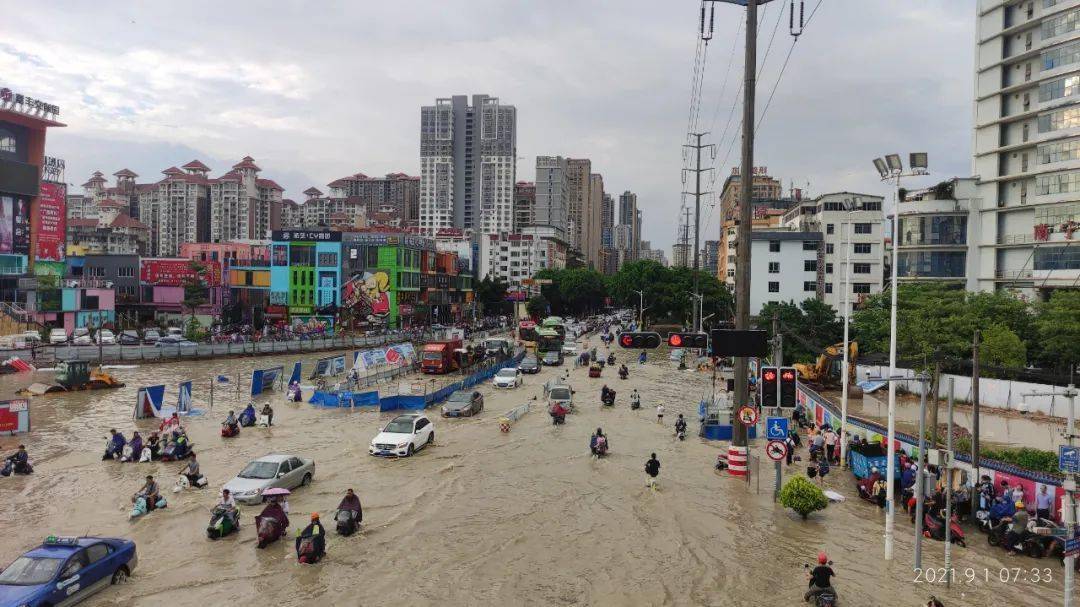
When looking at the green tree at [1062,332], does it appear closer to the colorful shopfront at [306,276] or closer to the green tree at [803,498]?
the green tree at [803,498]

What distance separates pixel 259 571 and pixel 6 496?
11.5 meters

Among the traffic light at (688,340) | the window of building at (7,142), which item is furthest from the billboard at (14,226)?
the traffic light at (688,340)

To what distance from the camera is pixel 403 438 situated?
25734 mm

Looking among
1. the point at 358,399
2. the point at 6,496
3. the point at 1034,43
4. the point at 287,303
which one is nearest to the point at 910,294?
the point at 1034,43

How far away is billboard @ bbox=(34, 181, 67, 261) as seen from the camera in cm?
8188

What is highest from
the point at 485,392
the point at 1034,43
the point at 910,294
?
the point at 1034,43

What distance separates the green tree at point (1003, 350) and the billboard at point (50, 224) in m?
93.6

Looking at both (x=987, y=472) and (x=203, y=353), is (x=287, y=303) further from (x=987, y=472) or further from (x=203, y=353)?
(x=987, y=472)

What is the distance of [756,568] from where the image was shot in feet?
49.0

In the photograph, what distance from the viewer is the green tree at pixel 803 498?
58.2ft

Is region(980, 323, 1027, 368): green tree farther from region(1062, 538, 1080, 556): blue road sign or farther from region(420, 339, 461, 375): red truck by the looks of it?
region(420, 339, 461, 375): red truck

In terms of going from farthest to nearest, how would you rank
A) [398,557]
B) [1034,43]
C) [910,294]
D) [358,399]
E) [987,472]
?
1. [1034,43]
2. [910,294]
3. [358,399]
4. [987,472]
5. [398,557]

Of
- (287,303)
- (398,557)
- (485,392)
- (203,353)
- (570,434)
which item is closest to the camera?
(398,557)

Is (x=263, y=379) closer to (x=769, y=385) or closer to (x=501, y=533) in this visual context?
(x=501, y=533)
